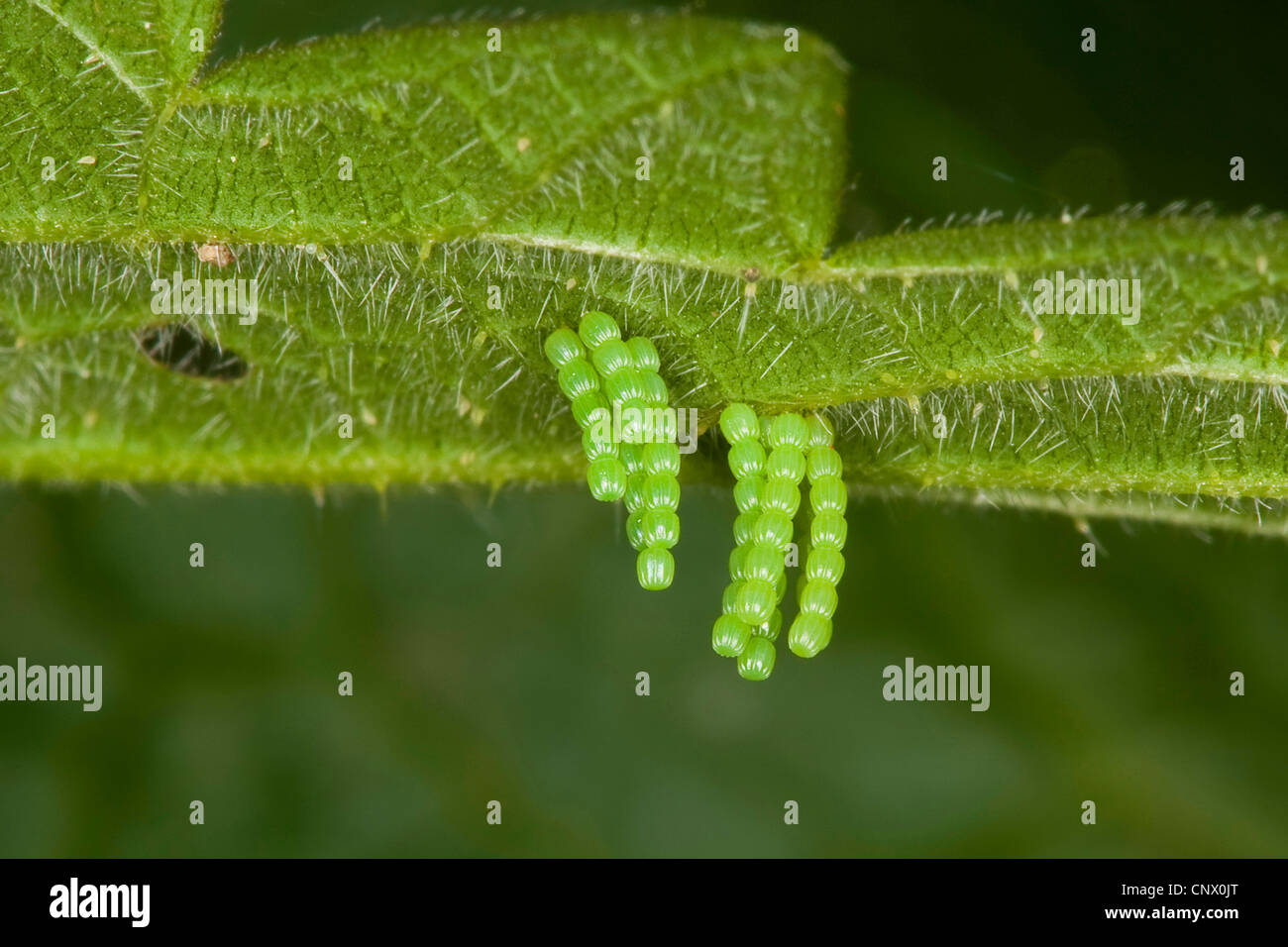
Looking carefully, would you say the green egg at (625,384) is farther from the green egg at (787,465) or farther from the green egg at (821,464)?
the green egg at (821,464)

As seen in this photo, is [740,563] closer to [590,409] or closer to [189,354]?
[590,409]

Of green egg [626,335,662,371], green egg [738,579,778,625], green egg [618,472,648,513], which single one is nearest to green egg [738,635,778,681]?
green egg [738,579,778,625]

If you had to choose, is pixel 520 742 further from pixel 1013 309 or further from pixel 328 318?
pixel 1013 309

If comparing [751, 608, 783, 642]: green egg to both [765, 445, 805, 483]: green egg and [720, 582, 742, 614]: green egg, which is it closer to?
[720, 582, 742, 614]: green egg

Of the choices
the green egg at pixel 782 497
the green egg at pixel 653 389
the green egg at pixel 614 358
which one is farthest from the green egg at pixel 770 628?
the green egg at pixel 614 358

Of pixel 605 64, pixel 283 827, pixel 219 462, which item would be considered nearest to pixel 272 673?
pixel 283 827

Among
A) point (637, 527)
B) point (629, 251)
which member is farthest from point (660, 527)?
point (629, 251)
